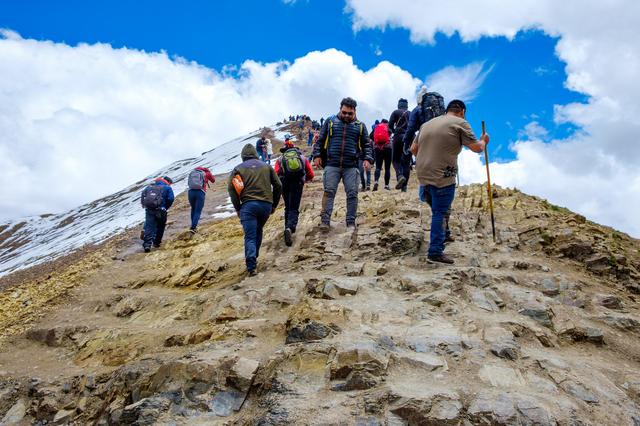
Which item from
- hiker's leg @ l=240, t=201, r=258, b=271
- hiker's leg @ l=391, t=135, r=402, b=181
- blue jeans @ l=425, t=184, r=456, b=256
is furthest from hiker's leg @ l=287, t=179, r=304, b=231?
hiker's leg @ l=391, t=135, r=402, b=181

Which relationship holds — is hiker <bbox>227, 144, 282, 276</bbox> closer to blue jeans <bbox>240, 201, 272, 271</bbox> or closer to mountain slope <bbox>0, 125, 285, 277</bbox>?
blue jeans <bbox>240, 201, 272, 271</bbox>

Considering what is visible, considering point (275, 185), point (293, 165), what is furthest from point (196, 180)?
point (275, 185)

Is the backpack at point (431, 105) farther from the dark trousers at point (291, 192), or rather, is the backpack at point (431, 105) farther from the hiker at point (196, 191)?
the hiker at point (196, 191)

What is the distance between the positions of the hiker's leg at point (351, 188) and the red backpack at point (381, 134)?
500 cm

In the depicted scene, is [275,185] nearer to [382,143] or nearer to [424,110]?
[424,110]

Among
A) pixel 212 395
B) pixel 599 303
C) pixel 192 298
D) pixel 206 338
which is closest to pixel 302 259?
pixel 192 298

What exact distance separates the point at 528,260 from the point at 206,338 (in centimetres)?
586

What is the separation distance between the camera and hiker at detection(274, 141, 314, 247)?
32.4ft

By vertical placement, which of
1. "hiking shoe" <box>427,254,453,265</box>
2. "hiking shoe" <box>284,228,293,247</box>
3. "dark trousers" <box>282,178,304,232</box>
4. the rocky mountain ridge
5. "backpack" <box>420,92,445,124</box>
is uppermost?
"backpack" <box>420,92,445,124</box>

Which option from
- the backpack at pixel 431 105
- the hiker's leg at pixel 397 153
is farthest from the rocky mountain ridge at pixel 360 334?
the hiker's leg at pixel 397 153

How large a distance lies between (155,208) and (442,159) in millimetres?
9065

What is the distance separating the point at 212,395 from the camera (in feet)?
15.0

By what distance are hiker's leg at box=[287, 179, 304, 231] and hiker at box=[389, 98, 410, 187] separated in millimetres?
3778

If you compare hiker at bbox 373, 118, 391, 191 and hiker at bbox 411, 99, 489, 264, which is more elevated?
hiker at bbox 373, 118, 391, 191
